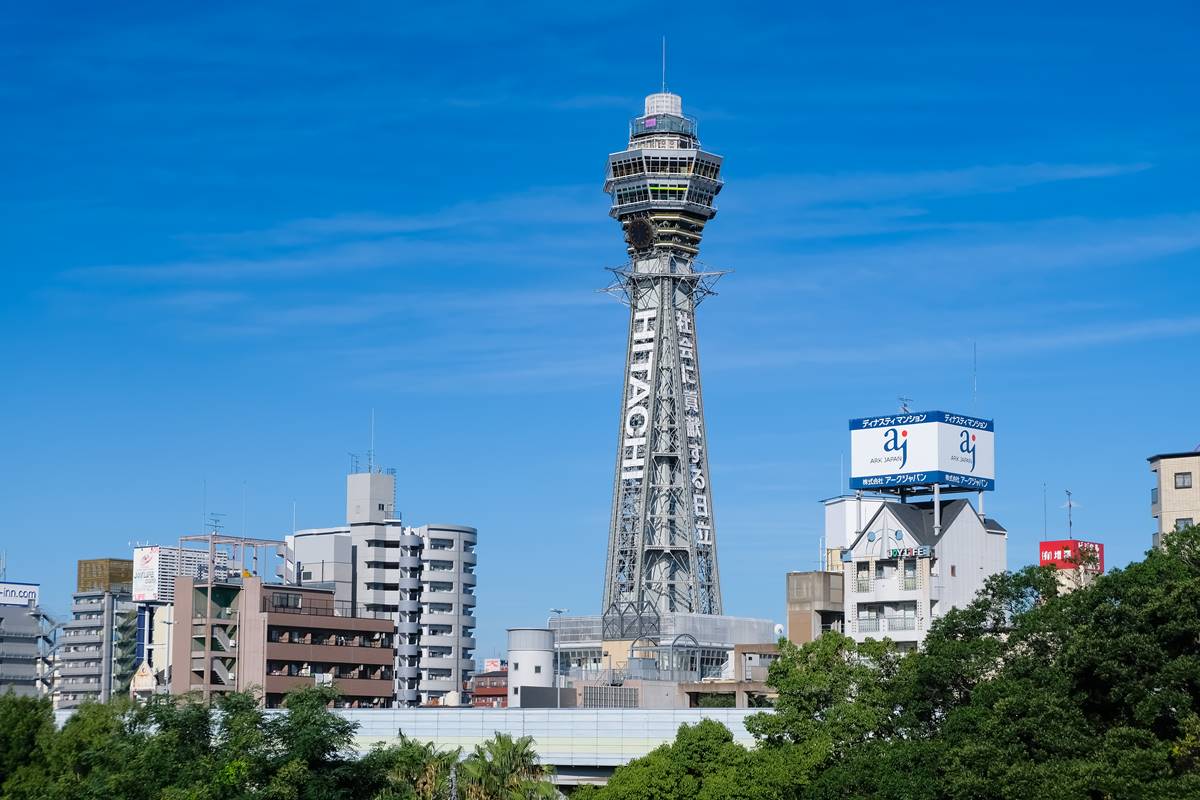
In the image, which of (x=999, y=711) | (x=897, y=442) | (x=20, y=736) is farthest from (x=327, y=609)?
(x=999, y=711)

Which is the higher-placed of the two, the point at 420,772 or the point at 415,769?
the point at 415,769

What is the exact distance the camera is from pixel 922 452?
12519 centimetres

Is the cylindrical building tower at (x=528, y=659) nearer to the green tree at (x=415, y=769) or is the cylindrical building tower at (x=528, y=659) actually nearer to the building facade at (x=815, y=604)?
the building facade at (x=815, y=604)

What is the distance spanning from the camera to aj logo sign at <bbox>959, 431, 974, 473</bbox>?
126006mm

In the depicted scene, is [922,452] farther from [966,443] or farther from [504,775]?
[504,775]

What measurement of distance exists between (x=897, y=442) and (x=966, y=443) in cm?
528

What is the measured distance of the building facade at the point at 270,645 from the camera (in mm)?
155125

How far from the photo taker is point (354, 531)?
194125 mm

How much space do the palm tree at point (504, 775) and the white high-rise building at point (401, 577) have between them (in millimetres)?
113647

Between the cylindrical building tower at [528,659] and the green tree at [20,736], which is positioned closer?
the green tree at [20,736]

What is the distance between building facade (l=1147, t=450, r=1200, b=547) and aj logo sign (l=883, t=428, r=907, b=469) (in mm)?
14280

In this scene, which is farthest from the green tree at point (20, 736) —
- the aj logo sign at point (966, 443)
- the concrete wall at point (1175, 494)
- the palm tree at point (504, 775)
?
the concrete wall at point (1175, 494)

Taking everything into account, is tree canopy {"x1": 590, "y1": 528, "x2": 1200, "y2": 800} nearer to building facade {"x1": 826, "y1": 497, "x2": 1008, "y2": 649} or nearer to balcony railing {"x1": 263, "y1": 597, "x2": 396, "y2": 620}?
building facade {"x1": 826, "y1": 497, "x2": 1008, "y2": 649}

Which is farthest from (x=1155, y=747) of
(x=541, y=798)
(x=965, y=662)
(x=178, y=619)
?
(x=178, y=619)
